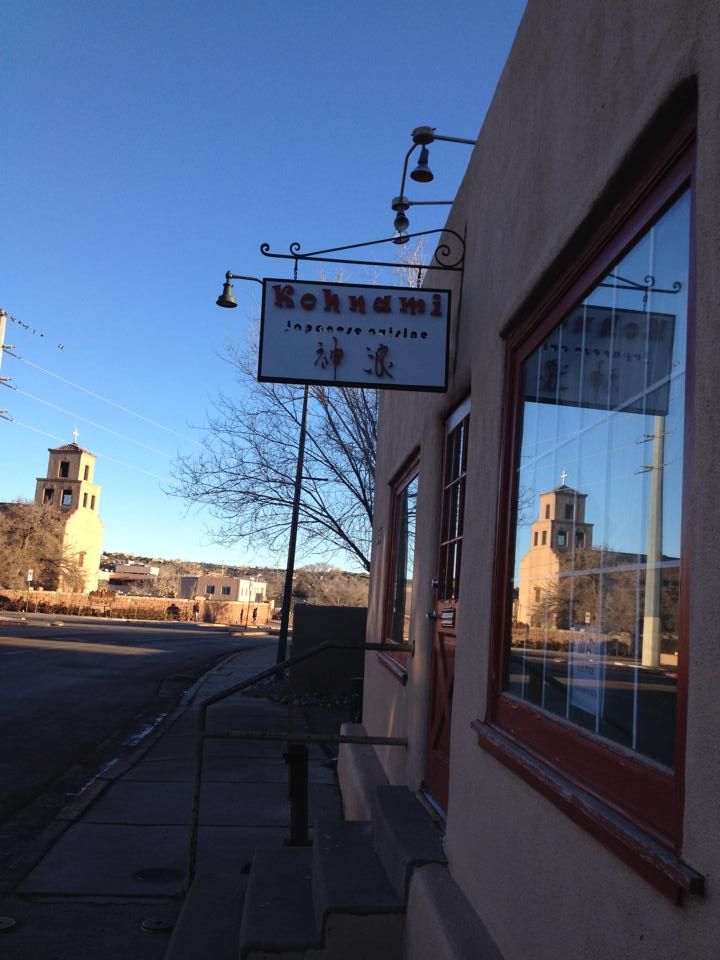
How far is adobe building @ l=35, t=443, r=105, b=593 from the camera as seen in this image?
270ft

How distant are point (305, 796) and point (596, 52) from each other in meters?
4.13

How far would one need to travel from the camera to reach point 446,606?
16.8 ft

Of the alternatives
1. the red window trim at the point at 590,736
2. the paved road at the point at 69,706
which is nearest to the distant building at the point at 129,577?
the paved road at the point at 69,706

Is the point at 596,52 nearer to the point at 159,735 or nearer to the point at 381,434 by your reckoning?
the point at 381,434

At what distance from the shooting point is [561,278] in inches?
129

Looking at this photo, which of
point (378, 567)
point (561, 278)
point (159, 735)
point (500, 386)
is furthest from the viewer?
point (159, 735)

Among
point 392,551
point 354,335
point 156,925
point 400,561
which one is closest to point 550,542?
point 354,335

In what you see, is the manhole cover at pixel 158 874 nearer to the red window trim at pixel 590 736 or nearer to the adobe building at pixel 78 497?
the red window trim at pixel 590 736

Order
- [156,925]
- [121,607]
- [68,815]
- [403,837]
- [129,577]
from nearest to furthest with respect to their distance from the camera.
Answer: [403,837] → [156,925] → [68,815] → [121,607] → [129,577]

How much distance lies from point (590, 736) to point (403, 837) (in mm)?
1978

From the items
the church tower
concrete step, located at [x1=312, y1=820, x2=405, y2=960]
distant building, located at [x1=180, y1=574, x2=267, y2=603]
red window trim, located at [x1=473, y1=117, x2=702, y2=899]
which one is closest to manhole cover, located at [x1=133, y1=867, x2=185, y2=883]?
concrete step, located at [x1=312, y1=820, x2=405, y2=960]

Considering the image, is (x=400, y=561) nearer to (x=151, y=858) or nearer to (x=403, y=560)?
(x=403, y=560)

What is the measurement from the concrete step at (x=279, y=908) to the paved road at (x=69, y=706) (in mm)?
3093

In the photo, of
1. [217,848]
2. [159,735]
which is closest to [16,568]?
[159,735]
